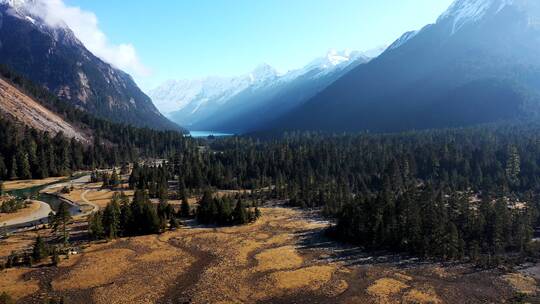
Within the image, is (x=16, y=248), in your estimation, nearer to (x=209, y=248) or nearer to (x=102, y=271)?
(x=102, y=271)

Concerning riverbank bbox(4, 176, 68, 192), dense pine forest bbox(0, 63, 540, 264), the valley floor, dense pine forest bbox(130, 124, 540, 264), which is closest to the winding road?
the valley floor

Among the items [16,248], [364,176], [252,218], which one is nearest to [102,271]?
[16,248]

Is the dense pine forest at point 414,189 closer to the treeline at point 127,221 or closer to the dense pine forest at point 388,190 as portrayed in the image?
the dense pine forest at point 388,190

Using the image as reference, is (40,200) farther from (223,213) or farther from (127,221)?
(223,213)

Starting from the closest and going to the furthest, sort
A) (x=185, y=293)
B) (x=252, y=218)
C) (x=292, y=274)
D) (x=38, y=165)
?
(x=185, y=293) < (x=292, y=274) < (x=252, y=218) < (x=38, y=165)

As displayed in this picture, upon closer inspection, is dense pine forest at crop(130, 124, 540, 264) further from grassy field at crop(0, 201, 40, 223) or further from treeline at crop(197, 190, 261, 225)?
grassy field at crop(0, 201, 40, 223)
